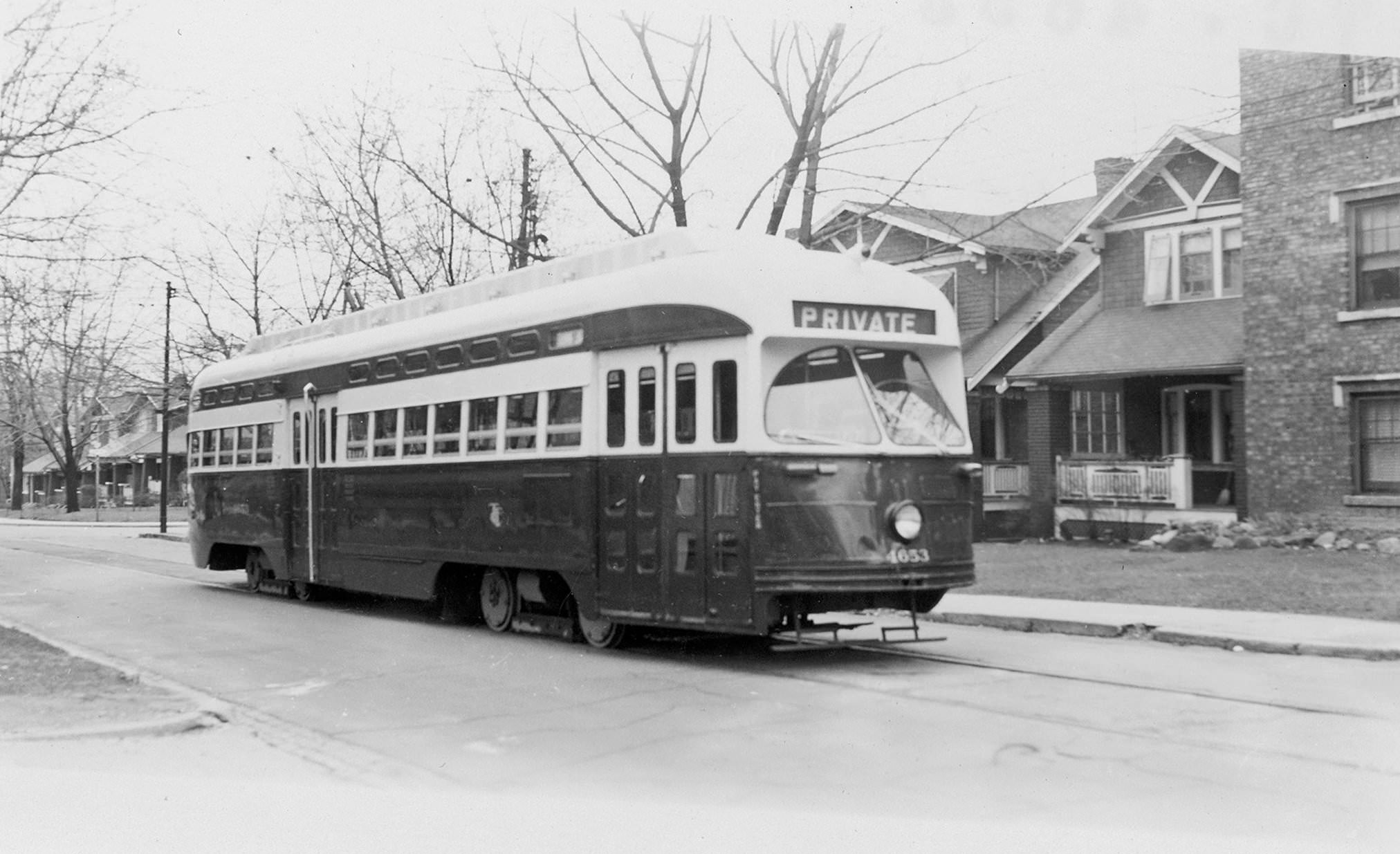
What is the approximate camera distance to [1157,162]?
27047 mm

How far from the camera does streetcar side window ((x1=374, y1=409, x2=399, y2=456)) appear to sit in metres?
15.5

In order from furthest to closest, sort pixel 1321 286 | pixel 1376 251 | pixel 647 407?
pixel 1321 286, pixel 1376 251, pixel 647 407

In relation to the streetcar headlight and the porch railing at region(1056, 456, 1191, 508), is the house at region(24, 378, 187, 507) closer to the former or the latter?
the porch railing at region(1056, 456, 1191, 508)

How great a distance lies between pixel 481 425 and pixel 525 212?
44.3 ft

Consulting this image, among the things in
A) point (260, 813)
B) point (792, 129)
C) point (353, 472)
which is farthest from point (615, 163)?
point (260, 813)

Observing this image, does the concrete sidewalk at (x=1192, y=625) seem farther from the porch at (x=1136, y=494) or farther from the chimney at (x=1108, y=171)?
the chimney at (x=1108, y=171)

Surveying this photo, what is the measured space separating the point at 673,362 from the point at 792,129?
946 centimetres

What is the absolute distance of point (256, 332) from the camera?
39438mm

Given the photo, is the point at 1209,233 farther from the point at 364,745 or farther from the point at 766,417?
the point at 364,745

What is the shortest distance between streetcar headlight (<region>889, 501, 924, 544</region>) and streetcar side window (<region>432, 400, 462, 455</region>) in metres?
5.05

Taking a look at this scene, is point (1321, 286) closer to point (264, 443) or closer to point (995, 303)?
point (995, 303)

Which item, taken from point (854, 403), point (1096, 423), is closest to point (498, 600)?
point (854, 403)

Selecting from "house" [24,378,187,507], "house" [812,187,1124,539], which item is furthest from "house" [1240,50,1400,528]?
"house" [24,378,187,507]

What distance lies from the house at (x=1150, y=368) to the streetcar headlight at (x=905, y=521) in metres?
15.3
